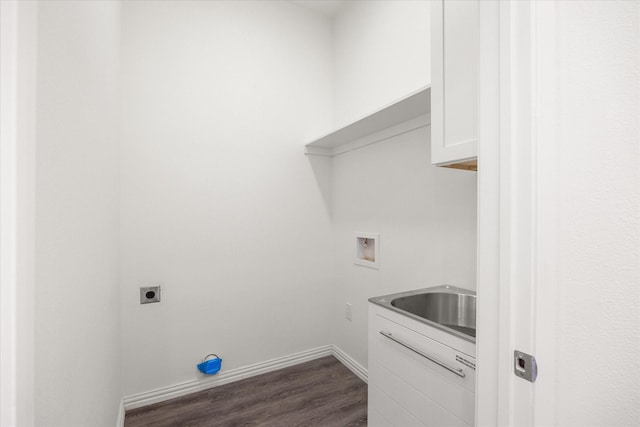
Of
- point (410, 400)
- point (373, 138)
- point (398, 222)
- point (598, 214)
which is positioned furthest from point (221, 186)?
point (598, 214)

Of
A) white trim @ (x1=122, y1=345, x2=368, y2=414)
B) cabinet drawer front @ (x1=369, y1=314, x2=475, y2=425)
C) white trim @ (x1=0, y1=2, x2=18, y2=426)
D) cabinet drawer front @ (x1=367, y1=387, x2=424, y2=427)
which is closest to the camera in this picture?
white trim @ (x1=0, y1=2, x2=18, y2=426)

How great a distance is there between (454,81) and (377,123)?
82cm

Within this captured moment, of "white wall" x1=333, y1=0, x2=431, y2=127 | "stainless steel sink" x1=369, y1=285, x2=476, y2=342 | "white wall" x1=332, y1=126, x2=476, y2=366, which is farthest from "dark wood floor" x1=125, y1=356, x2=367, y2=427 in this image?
"white wall" x1=333, y1=0, x2=431, y2=127

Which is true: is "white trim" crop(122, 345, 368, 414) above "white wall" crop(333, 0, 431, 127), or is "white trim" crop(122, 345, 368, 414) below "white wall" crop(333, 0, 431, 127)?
below

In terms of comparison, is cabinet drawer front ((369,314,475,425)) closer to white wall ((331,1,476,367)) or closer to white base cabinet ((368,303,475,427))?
white base cabinet ((368,303,475,427))

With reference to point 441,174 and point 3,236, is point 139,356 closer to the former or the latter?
point 3,236

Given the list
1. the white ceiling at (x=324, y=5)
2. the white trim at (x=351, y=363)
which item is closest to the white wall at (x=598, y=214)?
the white trim at (x=351, y=363)

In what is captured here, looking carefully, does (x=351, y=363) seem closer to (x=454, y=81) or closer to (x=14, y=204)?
(x=454, y=81)

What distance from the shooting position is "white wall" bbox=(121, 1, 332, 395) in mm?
1975

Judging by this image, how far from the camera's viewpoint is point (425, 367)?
1240 mm

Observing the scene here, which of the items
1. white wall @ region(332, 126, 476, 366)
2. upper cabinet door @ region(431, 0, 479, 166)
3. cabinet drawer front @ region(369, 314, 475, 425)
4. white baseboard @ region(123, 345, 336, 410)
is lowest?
white baseboard @ region(123, 345, 336, 410)

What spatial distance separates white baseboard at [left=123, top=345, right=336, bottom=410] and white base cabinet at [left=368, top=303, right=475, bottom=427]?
1048 millimetres

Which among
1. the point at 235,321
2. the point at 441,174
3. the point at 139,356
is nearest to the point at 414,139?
the point at 441,174

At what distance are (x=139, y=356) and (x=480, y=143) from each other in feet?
7.35
